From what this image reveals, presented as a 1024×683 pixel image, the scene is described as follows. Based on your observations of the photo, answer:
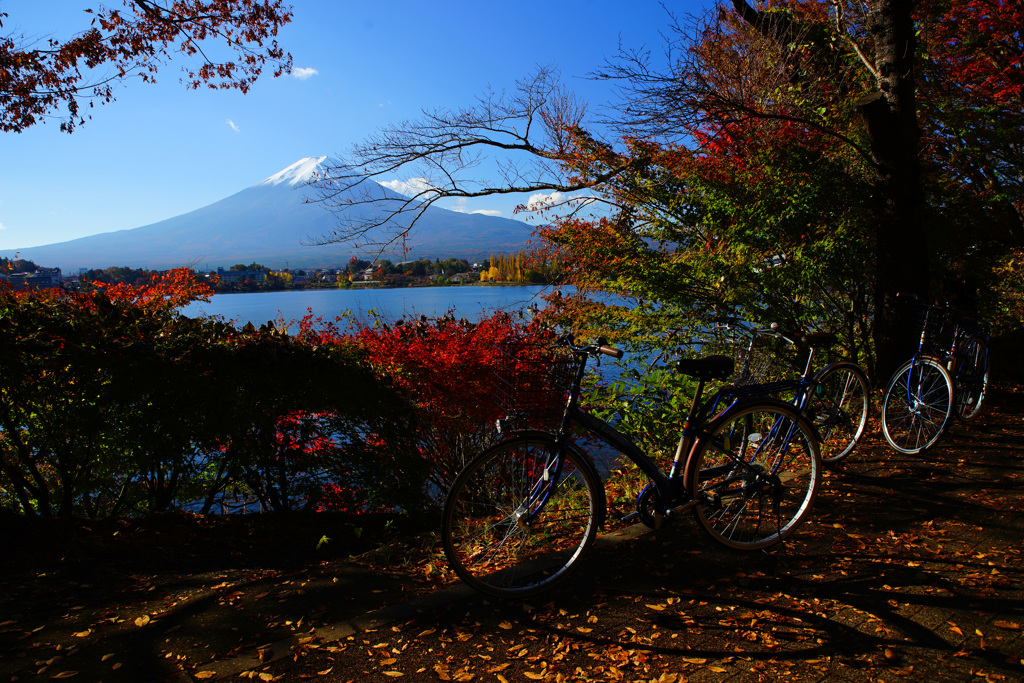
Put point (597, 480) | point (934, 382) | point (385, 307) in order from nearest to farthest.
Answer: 1. point (597, 480)
2. point (934, 382)
3. point (385, 307)

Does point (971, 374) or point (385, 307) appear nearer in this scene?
point (971, 374)

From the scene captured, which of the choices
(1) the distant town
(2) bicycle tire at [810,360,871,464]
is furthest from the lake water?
(2) bicycle tire at [810,360,871,464]

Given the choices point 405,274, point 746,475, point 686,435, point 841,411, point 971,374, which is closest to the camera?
point 686,435

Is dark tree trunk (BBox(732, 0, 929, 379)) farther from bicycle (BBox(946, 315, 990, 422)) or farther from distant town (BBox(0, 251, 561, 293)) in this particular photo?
distant town (BBox(0, 251, 561, 293))

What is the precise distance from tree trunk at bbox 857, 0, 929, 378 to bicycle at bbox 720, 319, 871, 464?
3.56 feet

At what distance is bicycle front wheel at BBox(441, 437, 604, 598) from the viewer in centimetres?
258

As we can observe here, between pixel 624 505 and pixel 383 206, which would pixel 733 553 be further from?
pixel 383 206

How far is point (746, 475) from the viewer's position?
2.97 metres

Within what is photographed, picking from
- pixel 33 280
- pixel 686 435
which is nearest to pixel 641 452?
pixel 686 435

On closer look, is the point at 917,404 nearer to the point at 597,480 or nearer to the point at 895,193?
the point at 895,193

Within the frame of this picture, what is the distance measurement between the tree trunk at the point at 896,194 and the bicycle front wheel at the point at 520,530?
4199mm

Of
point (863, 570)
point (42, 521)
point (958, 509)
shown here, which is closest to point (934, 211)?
point (958, 509)

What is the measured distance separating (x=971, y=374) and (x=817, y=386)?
7.97ft

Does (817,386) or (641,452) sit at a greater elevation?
(817,386)
